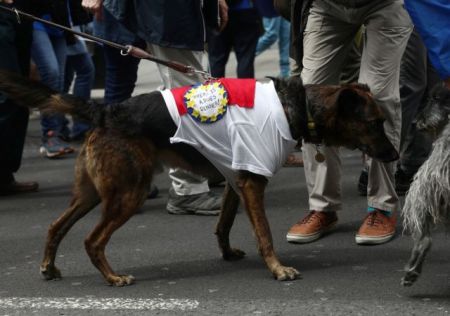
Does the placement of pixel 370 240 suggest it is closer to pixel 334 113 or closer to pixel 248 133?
pixel 334 113

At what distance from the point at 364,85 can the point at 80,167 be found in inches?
62.0

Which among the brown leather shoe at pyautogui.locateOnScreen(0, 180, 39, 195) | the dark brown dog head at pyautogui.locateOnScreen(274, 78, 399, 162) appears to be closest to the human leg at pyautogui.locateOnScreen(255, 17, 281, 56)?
the brown leather shoe at pyautogui.locateOnScreen(0, 180, 39, 195)

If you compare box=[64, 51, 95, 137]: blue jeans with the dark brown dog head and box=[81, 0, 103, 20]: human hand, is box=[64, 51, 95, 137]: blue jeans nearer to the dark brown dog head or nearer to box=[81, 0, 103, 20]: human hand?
box=[81, 0, 103, 20]: human hand

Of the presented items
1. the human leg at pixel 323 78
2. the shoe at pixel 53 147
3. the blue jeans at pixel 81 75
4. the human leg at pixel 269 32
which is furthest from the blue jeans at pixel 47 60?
the human leg at pixel 269 32

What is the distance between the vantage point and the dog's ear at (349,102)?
4.88 metres

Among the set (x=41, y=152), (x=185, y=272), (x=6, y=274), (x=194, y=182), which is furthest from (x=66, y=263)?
(x=41, y=152)

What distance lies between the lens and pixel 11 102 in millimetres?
7312

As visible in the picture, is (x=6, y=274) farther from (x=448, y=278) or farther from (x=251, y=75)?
(x=251, y=75)

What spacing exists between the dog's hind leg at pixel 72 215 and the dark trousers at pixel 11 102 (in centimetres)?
223

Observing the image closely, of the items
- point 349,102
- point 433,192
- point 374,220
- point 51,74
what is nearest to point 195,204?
point 374,220

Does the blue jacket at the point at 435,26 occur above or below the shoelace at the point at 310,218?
above

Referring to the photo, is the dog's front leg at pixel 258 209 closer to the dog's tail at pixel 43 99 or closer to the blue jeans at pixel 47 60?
the dog's tail at pixel 43 99

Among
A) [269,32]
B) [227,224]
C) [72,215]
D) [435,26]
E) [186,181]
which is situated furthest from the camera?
[269,32]

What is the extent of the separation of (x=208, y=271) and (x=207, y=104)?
3.08ft
